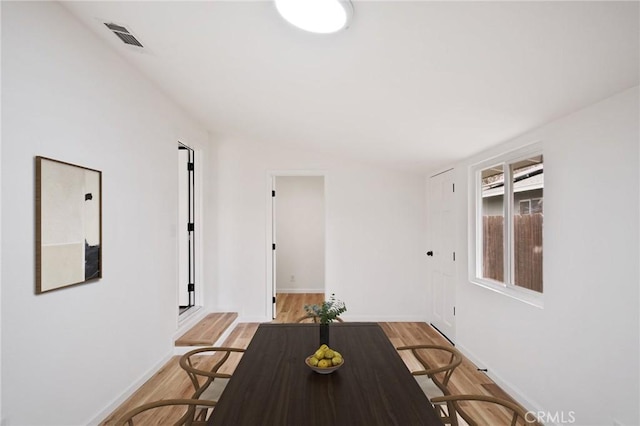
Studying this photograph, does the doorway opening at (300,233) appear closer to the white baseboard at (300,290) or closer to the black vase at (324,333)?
the white baseboard at (300,290)

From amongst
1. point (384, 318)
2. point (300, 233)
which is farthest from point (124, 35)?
point (300, 233)

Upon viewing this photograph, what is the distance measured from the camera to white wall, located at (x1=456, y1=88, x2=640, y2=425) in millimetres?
1787

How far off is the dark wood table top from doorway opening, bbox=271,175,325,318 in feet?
16.0

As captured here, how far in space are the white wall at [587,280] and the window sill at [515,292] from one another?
5 cm

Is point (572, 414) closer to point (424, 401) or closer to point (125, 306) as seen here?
point (424, 401)

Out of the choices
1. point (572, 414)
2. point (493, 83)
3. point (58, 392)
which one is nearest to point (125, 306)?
point (58, 392)

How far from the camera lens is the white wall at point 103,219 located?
70.9 inches

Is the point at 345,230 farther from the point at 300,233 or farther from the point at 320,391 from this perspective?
the point at 320,391

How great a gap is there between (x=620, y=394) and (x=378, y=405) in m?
1.46

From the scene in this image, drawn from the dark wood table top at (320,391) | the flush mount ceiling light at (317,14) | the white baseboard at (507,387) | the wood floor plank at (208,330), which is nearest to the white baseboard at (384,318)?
the white baseboard at (507,387)

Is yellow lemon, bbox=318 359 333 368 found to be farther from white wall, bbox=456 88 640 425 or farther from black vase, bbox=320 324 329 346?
white wall, bbox=456 88 640 425

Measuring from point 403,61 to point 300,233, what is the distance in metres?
5.23

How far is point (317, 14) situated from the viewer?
162cm

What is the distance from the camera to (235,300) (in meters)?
5.03
